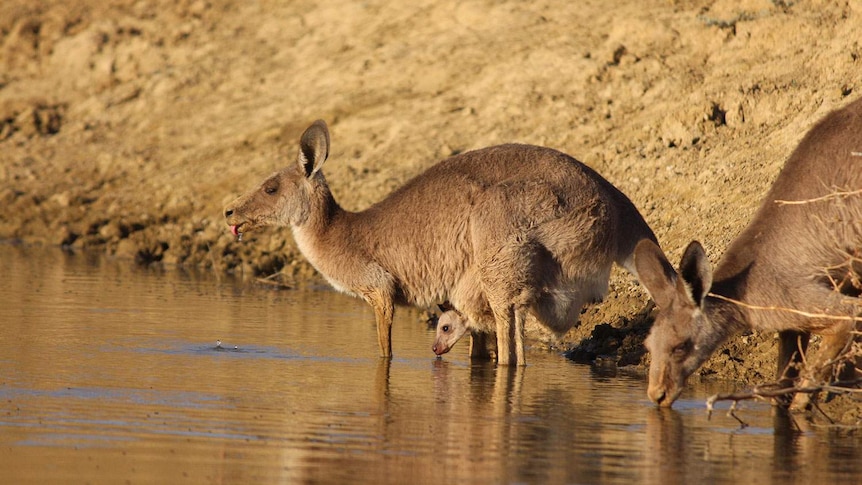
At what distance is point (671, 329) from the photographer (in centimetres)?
922

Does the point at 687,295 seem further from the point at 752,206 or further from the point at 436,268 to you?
the point at 752,206

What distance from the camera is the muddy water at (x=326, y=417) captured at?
717cm

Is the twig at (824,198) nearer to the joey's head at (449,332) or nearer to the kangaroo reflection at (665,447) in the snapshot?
the kangaroo reflection at (665,447)

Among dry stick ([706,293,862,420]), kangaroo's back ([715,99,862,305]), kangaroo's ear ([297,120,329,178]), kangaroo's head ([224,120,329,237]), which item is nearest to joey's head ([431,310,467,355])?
kangaroo's head ([224,120,329,237])

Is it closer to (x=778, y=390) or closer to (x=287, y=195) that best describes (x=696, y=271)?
(x=778, y=390)

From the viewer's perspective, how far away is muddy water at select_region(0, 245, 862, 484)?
717 centimetres

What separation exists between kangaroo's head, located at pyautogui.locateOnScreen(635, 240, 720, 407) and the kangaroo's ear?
369cm

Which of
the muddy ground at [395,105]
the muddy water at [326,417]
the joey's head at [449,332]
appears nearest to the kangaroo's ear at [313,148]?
the muddy water at [326,417]

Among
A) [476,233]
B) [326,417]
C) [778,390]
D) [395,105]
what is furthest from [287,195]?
[395,105]

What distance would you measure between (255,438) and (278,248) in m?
10.0

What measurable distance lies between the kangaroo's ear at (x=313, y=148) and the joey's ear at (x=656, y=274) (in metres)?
3.64

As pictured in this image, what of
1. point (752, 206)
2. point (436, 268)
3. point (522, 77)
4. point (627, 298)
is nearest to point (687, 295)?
point (436, 268)

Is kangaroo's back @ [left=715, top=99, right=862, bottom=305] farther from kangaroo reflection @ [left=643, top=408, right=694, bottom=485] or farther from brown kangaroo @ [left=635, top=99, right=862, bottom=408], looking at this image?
kangaroo reflection @ [left=643, top=408, right=694, bottom=485]

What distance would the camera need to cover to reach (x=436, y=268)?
11.6 m
